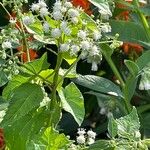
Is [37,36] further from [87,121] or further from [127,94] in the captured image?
[87,121]

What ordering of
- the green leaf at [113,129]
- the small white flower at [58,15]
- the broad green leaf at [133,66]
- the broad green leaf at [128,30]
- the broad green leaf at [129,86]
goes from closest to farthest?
the small white flower at [58,15]
the green leaf at [113,129]
the broad green leaf at [133,66]
the broad green leaf at [129,86]
the broad green leaf at [128,30]

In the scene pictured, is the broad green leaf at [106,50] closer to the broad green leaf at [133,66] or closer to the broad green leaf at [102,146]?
the broad green leaf at [133,66]

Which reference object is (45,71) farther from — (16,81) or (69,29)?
(69,29)

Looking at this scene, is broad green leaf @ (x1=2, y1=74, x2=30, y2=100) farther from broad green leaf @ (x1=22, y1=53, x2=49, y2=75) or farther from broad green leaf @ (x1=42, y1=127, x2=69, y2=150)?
broad green leaf @ (x1=42, y1=127, x2=69, y2=150)

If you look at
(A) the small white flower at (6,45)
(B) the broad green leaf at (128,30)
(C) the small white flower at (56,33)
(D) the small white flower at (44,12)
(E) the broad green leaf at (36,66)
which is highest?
(D) the small white flower at (44,12)

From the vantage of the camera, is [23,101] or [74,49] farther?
[23,101]

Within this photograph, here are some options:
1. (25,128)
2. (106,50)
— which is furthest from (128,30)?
(25,128)

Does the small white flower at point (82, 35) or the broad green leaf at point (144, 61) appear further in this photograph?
the broad green leaf at point (144, 61)

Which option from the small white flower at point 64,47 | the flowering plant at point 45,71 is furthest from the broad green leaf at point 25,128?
the small white flower at point 64,47
